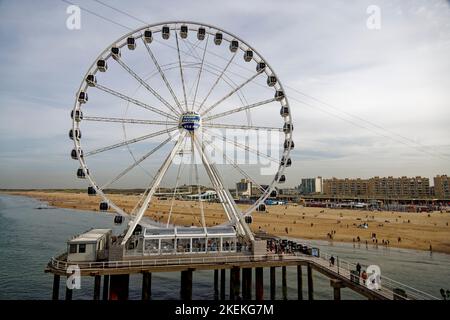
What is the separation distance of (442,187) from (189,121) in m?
174

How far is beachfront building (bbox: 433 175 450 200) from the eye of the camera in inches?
6235

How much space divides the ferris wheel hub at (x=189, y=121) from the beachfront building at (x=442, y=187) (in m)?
167

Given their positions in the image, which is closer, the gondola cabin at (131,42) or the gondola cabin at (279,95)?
the gondola cabin at (131,42)

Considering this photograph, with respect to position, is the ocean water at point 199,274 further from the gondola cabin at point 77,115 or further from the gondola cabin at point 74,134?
the gondola cabin at point 77,115

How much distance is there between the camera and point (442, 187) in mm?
161375

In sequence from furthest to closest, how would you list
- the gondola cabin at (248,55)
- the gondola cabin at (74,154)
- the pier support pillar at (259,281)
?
1. the gondola cabin at (248,55)
2. the pier support pillar at (259,281)
3. the gondola cabin at (74,154)

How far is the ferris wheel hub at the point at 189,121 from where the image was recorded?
2594 centimetres

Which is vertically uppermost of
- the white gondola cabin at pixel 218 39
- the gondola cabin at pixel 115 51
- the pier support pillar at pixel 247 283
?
the white gondola cabin at pixel 218 39

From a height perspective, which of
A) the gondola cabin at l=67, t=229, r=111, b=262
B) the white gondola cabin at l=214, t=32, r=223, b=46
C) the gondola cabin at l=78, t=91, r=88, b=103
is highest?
the white gondola cabin at l=214, t=32, r=223, b=46

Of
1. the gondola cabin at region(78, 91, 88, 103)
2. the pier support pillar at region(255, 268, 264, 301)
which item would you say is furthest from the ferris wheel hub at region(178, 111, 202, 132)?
the pier support pillar at region(255, 268, 264, 301)

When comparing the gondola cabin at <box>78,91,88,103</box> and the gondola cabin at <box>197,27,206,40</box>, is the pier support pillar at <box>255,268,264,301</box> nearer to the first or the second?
the gondola cabin at <box>78,91,88,103</box>

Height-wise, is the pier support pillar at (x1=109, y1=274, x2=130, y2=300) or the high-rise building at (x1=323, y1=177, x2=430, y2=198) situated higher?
the high-rise building at (x1=323, y1=177, x2=430, y2=198)

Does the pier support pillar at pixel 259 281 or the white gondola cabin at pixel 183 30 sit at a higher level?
the white gondola cabin at pixel 183 30

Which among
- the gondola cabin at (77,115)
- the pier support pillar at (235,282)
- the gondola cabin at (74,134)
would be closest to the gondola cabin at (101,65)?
the gondola cabin at (77,115)
